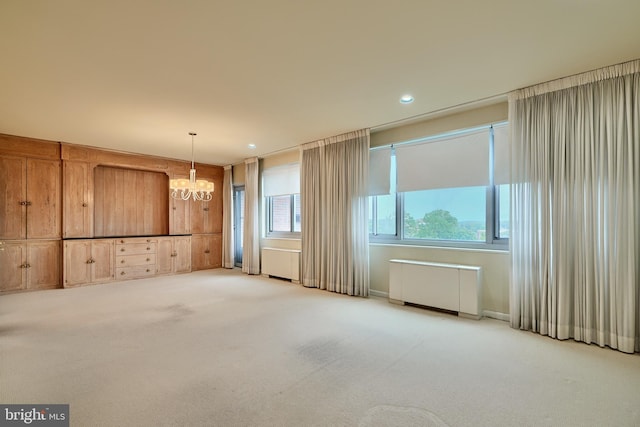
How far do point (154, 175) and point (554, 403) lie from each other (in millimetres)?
8204

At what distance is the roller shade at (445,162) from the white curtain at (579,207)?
1.62 ft

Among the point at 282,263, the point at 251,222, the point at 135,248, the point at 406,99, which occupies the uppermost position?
the point at 406,99

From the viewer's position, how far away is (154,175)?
7480 mm

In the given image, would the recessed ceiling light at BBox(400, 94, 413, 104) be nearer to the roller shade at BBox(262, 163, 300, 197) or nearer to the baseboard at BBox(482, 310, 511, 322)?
the baseboard at BBox(482, 310, 511, 322)

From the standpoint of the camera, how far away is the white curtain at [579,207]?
296 cm

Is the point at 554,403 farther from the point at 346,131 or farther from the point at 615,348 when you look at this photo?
the point at 346,131

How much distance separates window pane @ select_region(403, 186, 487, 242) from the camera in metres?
4.27

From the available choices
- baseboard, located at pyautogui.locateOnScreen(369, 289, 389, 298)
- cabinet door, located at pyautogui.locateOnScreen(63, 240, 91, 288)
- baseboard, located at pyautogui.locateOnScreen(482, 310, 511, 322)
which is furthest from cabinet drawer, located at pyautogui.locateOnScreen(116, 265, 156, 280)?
baseboard, located at pyautogui.locateOnScreen(482, 310, 511, 322)

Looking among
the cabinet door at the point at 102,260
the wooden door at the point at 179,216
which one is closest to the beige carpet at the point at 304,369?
the cabinet door at the point at 102,260

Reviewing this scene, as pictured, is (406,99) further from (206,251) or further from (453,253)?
(206,251)

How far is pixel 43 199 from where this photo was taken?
5.69m

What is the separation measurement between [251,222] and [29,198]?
4.13 metres

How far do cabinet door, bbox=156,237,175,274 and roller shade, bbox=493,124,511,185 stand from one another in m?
6.85

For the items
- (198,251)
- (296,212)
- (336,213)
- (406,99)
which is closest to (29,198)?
(198,251)
